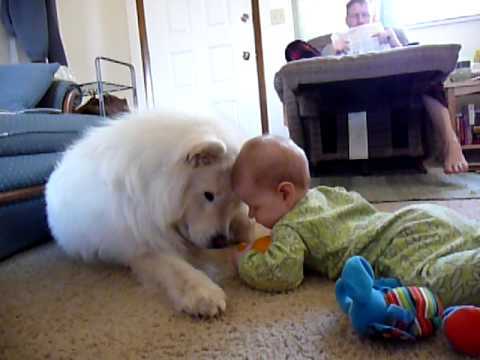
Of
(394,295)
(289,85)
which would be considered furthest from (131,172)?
(289,85)

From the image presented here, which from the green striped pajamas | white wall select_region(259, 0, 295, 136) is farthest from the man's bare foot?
white wall select_region(259, 0, 295, 136)

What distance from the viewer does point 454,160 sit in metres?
2.09

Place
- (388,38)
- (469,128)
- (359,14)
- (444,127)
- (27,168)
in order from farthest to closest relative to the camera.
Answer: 1. (469,128)
2. (359,14)
3. (388,38)
4. (444,127)
5. (27,168)

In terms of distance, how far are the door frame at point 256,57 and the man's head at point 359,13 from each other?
104 centimetres

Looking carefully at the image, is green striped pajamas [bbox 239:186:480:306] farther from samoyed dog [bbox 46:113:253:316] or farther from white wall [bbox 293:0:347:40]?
white wall [bbox 293:0:347:40]

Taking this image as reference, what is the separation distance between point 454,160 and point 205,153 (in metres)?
1.56

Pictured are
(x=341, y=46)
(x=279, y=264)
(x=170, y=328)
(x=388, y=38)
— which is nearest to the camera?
(x=170, y=328)

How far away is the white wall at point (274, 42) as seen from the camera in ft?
13.1

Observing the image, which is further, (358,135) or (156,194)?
(358,135)

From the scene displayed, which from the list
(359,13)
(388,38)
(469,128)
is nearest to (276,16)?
(359,13)

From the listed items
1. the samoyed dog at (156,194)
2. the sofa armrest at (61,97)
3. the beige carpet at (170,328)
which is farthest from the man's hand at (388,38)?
the beige carpet at (170,328)

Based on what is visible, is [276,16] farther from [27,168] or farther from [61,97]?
[27,168]

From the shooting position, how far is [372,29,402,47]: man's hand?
2.75m

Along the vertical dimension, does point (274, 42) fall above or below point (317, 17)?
below
